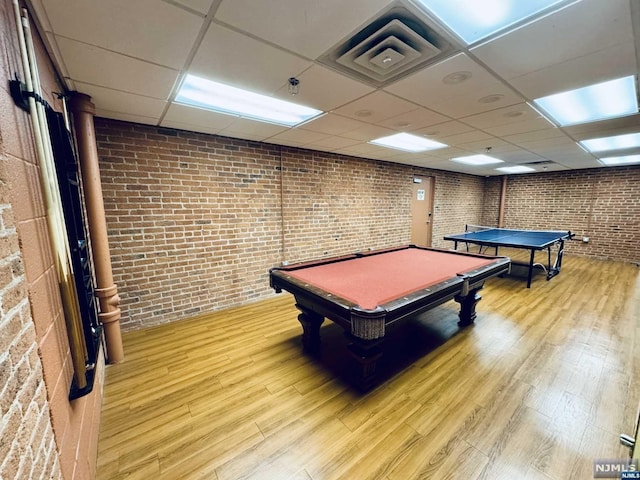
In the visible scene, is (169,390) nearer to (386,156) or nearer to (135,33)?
(135,33)

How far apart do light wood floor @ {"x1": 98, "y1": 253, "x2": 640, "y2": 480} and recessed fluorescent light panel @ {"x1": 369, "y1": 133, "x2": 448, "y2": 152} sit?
8.04 feet

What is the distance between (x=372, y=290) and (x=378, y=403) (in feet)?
2.63

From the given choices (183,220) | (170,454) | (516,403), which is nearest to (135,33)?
(183,220)

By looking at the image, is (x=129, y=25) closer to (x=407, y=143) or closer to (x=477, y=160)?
(x=407, y=143)

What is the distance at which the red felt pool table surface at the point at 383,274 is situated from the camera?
2000mm

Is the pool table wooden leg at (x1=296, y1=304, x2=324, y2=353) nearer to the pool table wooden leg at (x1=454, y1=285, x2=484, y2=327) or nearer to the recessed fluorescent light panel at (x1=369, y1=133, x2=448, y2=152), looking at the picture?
the pool table wooden leg at (x1=454, y1=285, x2=484, y2=327)

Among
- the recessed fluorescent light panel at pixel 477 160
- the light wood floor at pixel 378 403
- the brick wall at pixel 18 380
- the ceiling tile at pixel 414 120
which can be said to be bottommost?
the light wood floor at pixel 378 403

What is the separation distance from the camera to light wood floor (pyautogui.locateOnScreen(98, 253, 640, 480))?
144cm

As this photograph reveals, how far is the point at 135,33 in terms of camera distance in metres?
1.32

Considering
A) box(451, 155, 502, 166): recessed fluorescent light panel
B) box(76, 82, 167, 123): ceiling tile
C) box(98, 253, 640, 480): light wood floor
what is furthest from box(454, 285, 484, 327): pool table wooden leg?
box(76, 82, 167, 123): ceiling tile

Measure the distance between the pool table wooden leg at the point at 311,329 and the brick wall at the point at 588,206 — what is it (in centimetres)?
789

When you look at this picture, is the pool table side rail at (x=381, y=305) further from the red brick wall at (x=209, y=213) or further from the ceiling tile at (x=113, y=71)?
the ceiling tile at (x=113, y=71)

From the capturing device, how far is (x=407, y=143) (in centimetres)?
395

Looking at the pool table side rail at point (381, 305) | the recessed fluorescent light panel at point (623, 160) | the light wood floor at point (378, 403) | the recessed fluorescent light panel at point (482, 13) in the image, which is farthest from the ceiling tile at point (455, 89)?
the recessed fluorescent light panel at point (623, 160)
